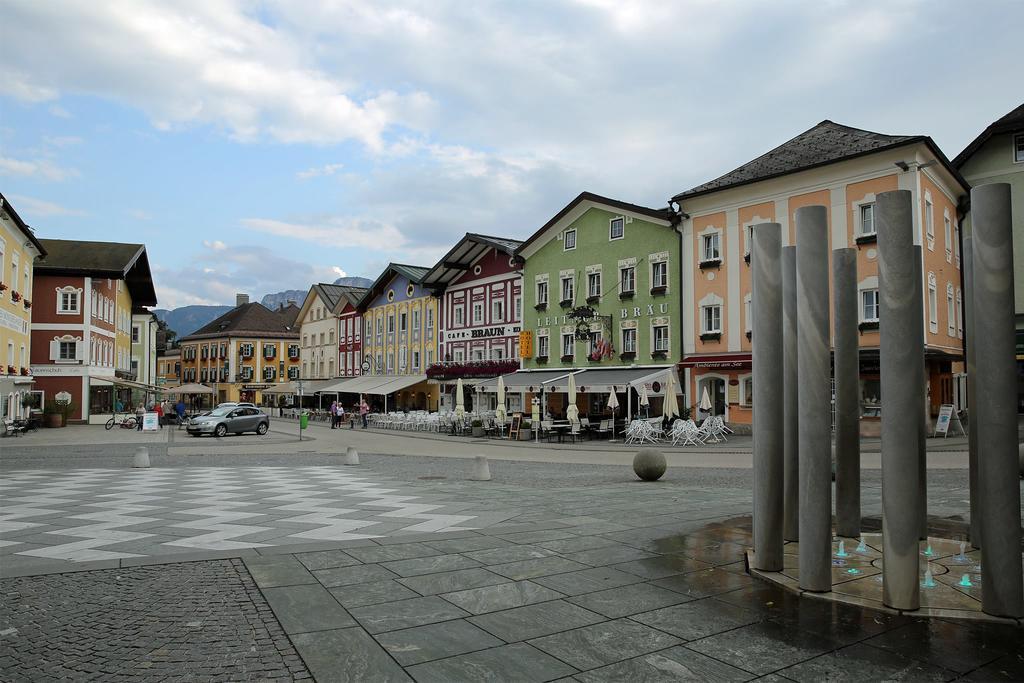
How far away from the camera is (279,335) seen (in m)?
91.5

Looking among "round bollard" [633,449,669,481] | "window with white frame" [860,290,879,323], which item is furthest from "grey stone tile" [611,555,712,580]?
"window with white frame" [860,290,879,323]

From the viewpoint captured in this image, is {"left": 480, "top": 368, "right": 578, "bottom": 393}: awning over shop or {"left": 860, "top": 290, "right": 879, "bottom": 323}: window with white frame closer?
{"left": 860, "top": 290, "right": 879, "bottom": 323}: window with white frame

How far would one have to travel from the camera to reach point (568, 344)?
40594 mm

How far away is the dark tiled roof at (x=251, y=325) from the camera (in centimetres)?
9069

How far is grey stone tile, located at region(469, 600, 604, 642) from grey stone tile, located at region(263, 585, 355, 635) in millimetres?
1034

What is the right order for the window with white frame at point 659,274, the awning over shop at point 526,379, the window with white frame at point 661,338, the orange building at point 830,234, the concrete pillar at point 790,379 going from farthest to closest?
the awning over shop at point 526,379 < the window with white frame at point 659,274 < the window with white frame at point 661,338 < the orange building at point 830,234 < the concrete pillar at point 790,379

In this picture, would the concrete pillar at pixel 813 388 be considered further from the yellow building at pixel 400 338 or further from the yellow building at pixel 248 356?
the yellow building at pixel 248 356

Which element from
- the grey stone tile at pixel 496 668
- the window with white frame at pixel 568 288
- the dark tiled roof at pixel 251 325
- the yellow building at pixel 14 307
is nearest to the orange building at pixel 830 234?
the window with white frame at pixel 568 288

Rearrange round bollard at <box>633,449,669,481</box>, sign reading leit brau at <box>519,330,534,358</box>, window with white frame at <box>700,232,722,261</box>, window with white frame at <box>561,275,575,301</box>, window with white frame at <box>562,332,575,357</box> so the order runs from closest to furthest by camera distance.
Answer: round bollard at <box>633,449,669,481</box>, window with white frame at <box>700,232,722,261</box>, window with white frame at <box>562,332,575,357</box>, window with white frame at <box>561,275,575,301</box>, sign reading leit brau at <box>519,330,534,358</box>

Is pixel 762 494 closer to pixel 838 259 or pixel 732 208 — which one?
pixel 838 259

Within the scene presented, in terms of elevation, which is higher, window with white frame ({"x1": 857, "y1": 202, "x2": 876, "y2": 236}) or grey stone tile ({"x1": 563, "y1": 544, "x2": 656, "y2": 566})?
window with white frame ({"x1": 857, "y1": 202, "x2": 876, "y2": 236})

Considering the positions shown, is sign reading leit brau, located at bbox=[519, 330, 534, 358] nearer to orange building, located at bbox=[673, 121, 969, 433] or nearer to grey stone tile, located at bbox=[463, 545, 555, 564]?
orange building, located at bbox=[673, 121, 969, 433]

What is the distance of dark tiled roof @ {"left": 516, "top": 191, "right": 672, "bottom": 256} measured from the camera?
117 feet

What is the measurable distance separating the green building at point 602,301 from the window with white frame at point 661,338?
0.16ft
